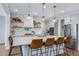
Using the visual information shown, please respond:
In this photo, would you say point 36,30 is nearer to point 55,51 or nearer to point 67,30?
point 67,30

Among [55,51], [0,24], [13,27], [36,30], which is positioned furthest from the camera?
[0,24]

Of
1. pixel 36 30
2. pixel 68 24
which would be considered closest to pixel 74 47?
pixel 68 24

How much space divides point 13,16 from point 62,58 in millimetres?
8964

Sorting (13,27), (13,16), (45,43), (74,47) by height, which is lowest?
(74,47)

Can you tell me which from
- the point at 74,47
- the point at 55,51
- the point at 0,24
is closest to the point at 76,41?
the point at 74,47

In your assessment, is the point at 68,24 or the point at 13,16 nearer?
the point at 68,24

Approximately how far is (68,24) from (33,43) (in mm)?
5418

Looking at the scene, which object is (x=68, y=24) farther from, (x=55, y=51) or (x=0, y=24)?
(x=0, y=24)

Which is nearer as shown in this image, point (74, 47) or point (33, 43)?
point (33, 43)

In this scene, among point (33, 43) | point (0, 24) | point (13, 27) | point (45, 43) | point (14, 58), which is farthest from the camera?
point (0, 24)

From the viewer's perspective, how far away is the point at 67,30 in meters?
9.24

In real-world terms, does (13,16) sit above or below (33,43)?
above

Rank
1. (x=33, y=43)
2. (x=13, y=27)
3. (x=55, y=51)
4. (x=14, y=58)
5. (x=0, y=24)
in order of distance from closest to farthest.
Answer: (x=14, y=58), (x=33, y=43), (x=55, y=51), (x=13, y=27), (x=0, y=24)

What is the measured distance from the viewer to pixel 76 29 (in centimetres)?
803
